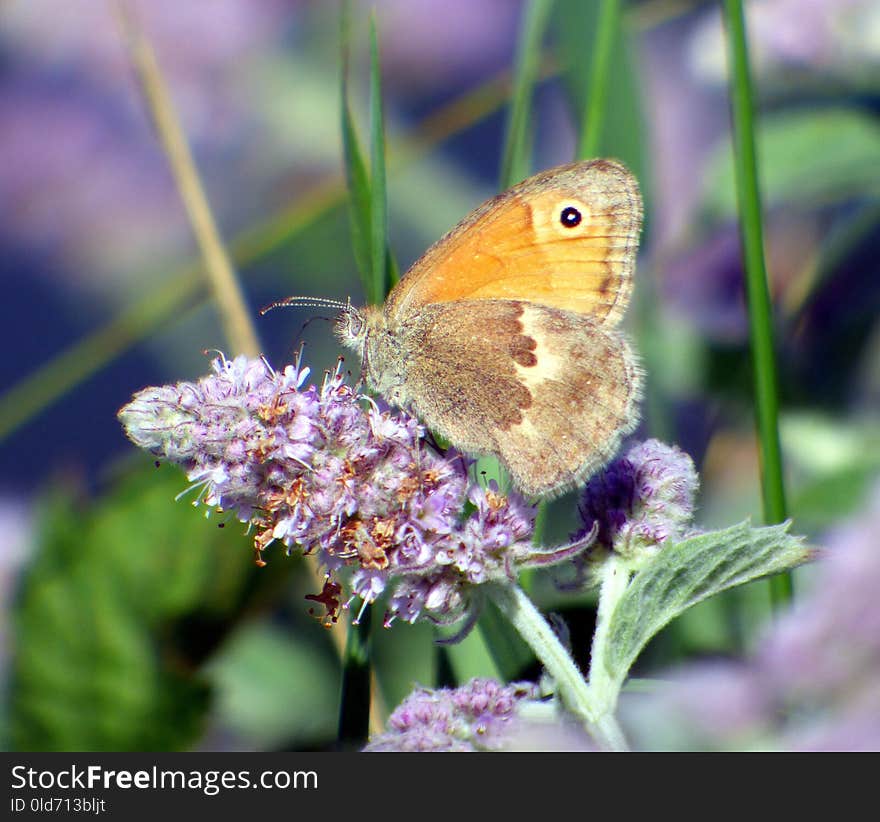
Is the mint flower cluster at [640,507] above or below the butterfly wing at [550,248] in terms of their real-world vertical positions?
below

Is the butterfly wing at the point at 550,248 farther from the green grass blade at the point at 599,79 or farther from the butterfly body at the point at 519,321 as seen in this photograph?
the green grass blade at the point at 599,79

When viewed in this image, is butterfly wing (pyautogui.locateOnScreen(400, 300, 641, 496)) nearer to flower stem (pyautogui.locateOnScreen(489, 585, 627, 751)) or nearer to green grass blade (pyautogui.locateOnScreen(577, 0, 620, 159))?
flower stem (pyautogui.locateOnScreen(489, 585, 627, 751))

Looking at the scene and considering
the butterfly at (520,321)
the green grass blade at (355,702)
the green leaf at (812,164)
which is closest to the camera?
the green grass blade at (355,702)

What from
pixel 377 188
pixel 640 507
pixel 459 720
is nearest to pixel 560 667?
pixel 459 720

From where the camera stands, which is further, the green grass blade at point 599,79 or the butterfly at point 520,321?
the green grass blade at point 599,79

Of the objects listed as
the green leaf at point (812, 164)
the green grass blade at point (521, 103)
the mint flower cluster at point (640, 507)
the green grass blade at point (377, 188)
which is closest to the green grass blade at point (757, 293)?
the mint flower cluster at point (640, 507)

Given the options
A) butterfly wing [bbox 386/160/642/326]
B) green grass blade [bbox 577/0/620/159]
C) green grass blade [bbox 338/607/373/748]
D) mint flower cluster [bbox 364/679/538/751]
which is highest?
green grass blade [bbox 577/0/620/159]

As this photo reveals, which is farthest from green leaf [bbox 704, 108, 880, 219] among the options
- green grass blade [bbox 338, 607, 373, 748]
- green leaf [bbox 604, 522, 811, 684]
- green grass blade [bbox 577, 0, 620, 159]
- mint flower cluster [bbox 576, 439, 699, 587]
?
green grass blade [bbox 338, 607, 373, 748]
